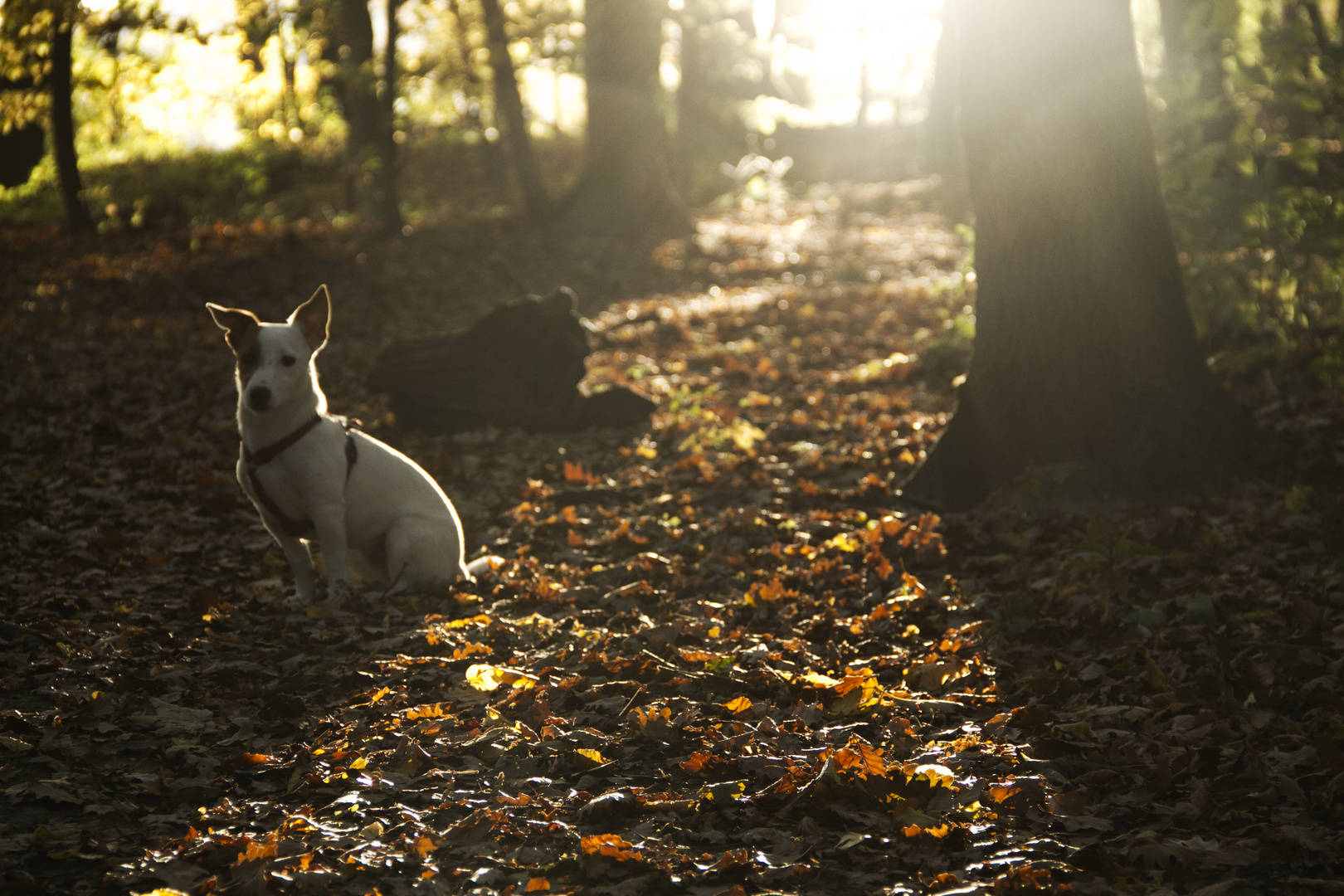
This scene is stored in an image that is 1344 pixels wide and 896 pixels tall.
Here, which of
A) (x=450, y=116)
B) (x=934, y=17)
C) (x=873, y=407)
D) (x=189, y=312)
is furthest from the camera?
(x=450, y=116)

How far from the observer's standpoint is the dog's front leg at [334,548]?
19.2 ft

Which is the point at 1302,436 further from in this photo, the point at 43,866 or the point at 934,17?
the point at 934,17

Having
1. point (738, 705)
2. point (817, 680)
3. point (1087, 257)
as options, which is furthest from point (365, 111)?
point (738, 705)

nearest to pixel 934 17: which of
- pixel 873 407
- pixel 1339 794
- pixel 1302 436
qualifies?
pixel 873 407

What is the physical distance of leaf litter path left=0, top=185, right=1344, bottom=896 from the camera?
350 centimetres

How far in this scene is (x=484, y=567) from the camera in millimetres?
6574

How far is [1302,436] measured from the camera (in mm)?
7500

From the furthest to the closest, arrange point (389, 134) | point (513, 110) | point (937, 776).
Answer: point (513, 110)
point (389, 134)
point (937, 776)

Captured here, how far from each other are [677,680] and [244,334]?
305cm

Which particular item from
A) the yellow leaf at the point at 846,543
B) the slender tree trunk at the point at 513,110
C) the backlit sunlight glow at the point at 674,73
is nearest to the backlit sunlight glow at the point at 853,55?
the backlit sunlight glow at the point at 674,73

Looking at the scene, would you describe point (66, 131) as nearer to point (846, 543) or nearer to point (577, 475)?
point (577, 475)

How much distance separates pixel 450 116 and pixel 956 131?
45.8 feet

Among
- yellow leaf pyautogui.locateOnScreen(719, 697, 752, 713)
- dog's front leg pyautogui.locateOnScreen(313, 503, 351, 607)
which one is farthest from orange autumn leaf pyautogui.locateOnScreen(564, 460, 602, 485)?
yellow leaf pyautogui.locateOnScreen(719, 697, 752, 713)

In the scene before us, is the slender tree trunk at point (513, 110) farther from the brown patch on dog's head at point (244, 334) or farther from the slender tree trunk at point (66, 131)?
the brown patch on dog's head at point (244, 334)
